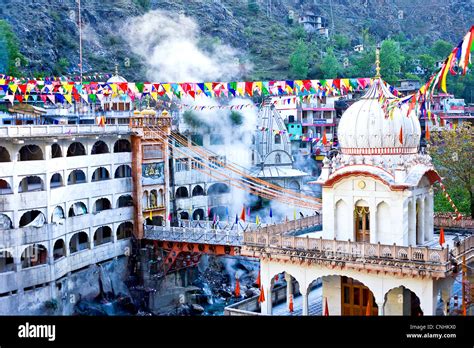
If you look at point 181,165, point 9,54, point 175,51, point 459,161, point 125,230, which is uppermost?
point 175,51

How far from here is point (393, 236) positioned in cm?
2522

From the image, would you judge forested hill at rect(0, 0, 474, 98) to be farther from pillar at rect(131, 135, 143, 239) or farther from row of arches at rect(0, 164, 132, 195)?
pillar at rect(131, 135, 143, 239)

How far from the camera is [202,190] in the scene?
54.0m

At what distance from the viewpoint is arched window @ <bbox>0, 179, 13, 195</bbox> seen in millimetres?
39188

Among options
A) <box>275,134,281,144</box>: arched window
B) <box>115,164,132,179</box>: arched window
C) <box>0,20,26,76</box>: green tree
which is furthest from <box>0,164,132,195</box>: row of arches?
<box>0,20,26,76</box>: green tree

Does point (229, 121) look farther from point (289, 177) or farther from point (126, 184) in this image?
point (126, 184)

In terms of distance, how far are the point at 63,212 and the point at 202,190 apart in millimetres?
14894

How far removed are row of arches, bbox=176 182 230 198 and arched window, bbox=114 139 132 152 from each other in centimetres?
656

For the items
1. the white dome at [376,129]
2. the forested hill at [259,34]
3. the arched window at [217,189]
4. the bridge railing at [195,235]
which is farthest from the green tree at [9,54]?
the white dome at [376,129]

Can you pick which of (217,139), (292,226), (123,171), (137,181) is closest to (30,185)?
→ (123,171)

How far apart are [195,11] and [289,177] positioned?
159 ft

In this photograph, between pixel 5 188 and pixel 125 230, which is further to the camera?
pixel 125 230

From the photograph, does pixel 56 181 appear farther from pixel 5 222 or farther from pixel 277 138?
pixel 277 138

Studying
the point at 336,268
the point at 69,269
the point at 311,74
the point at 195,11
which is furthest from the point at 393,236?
the point at 195,11
